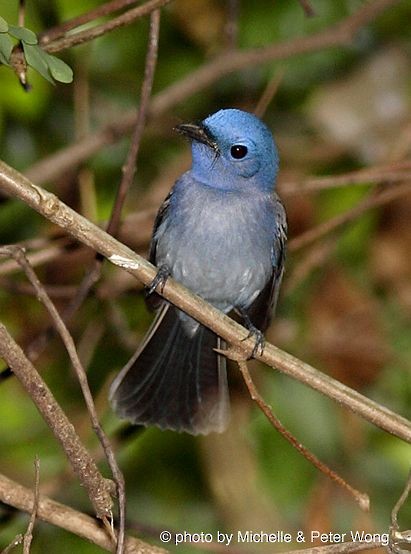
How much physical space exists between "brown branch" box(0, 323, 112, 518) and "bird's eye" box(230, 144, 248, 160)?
1.68m

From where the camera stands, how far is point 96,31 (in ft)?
13.9

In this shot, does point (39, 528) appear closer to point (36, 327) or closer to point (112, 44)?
point (36, 327)

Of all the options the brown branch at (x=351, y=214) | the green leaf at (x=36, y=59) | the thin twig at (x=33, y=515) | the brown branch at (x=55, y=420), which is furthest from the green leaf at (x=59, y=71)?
A: the brown branch at (x=351, y=214)

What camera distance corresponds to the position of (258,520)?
207 inches

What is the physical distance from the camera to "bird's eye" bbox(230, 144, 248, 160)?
4867mm

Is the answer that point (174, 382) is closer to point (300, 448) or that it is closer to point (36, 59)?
point (300, 448)

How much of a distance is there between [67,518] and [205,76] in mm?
2822

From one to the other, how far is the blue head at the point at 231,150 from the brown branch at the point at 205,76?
35.6 inches

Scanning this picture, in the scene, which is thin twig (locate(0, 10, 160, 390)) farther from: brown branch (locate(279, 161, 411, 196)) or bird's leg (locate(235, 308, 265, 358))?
brown branch (locate(279, 161, 411, 196))

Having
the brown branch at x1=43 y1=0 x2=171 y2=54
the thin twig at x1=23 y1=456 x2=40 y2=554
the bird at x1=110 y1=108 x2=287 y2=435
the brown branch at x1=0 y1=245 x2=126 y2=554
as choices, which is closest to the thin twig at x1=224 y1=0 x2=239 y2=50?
the bird at x1=110 y1=108 x2=287 y2=435

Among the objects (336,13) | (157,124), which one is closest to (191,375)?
(157,124)

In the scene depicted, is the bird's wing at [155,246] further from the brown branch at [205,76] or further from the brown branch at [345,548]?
the brown branch at [345,548]

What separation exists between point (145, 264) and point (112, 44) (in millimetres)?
2903

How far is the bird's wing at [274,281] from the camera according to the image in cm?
503
